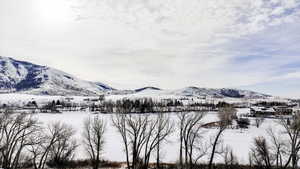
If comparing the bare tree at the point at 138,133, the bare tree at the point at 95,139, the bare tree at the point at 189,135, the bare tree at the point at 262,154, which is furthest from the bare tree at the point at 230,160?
the bare tree at the point at 95,139

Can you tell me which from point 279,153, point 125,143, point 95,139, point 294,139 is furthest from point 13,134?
point 294,139

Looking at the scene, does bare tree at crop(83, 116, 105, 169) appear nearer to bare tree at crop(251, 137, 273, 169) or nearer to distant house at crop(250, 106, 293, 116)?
bare tree at crop(251, 137, 273, 169)

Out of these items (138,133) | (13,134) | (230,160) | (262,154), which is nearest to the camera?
(13,134)

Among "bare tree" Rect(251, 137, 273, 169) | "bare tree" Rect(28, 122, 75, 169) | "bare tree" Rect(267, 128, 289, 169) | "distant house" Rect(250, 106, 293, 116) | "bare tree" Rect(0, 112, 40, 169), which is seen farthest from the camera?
"distant house" Rect(250, 106, 293, 116)

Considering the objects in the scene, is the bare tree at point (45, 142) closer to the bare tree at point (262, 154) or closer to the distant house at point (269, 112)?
the bare tree at point (262, 154)

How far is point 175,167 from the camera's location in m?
29.6

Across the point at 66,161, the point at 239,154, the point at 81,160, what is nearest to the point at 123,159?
the point at 81,160

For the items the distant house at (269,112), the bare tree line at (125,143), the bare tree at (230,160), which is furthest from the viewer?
the distant house at (269,112)

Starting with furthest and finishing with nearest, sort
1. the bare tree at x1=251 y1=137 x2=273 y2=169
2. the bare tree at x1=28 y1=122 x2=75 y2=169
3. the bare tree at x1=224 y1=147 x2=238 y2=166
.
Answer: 1. the bare tree at x1=224 y1=147 x2=238 y2=166
2. the bare tree at x1=251 y1=137 x2=273 y2=169
3. the bare tree at x1=28 y1=122 x2=75 y2=169

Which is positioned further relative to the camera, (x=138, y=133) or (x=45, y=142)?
(x=138, y=133)

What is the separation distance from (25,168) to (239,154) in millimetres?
33962

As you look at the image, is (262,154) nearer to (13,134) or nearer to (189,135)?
(189,135)

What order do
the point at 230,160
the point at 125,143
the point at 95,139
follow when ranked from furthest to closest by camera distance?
the point at 230,160 < the point at 95,139 < the point at 125,143

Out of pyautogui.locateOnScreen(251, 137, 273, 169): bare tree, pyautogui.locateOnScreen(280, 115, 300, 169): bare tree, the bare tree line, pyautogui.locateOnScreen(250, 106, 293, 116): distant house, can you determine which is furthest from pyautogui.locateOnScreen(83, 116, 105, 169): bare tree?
pyautogui.locateOnScreen(250, 106, 293, 116): distant house
